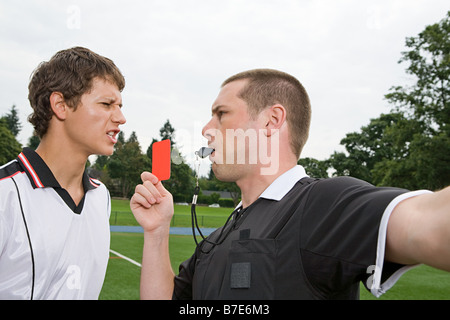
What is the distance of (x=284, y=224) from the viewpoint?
1.82 metres

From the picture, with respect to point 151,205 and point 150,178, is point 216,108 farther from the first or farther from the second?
point 151,205

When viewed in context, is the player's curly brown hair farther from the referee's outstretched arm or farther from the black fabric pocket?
the referee's outstretched arm

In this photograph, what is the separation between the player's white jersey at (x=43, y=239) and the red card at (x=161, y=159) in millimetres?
648

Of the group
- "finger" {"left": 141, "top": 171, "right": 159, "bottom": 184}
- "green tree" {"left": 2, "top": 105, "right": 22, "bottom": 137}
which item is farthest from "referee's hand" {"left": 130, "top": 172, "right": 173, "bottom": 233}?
"green tree" {"left": 2, "top": 105, "right": 22, "bottom": 137}

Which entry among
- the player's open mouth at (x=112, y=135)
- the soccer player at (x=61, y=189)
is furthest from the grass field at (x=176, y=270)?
the player's open mouth at (x=112, y=135)

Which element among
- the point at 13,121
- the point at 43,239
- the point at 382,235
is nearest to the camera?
the point at 382,235

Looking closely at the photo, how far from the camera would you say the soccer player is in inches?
86.4

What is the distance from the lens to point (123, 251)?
16.9 m

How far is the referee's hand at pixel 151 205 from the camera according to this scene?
2439 mm

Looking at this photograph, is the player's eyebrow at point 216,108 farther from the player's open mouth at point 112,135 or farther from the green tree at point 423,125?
the green tree at point 423,125

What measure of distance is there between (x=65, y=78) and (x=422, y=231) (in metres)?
2.34

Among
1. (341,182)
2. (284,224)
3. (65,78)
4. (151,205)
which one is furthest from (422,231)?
(65,78)
